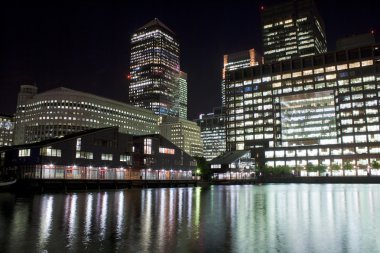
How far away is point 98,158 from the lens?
367 feet

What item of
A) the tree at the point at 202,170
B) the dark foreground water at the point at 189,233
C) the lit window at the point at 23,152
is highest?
the lit window at the point at 23,152

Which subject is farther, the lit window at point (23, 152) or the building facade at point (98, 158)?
the lit window at point (23, 152)

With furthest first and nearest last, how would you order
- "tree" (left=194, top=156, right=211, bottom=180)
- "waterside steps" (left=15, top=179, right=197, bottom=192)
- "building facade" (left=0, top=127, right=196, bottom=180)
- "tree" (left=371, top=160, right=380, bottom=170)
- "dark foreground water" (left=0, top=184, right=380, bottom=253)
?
"tree" (left=371, top=160, right=380, bottom=170) → "tree" (left=194, top=156, right=211, bottom=180) → "building facade" (left=0, top=127, right=196, bottom=180) → "waterside steps" (left=15, top=179, right=197, bottom=192) → "dark foreground water" (left=0, top=184, right=380, bottom=253)

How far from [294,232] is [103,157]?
95.0 meters

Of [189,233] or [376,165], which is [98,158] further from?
[376,165]

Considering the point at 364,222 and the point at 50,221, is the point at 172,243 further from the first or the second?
the point at 364,222

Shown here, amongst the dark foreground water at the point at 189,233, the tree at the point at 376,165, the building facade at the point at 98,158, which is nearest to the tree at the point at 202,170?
the building facade at the point at 98,158

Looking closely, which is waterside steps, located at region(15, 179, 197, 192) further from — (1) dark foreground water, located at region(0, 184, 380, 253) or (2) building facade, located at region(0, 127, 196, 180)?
(1) dark foreground water, located at region(0, 184, 380, 253)

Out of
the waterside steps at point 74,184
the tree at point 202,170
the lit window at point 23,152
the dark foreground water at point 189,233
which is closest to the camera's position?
the dark foreground water at point 189,233

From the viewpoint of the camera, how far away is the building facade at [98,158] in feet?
323

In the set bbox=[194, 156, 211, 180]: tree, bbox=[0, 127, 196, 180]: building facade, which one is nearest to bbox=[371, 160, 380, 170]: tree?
bbox=[194, 156, 211, 180]: tree

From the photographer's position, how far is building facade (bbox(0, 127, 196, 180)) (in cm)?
9856

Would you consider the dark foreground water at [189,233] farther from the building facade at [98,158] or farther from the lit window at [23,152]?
the lit window at [23,152]

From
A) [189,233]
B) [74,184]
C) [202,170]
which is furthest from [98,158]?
[189,233]
